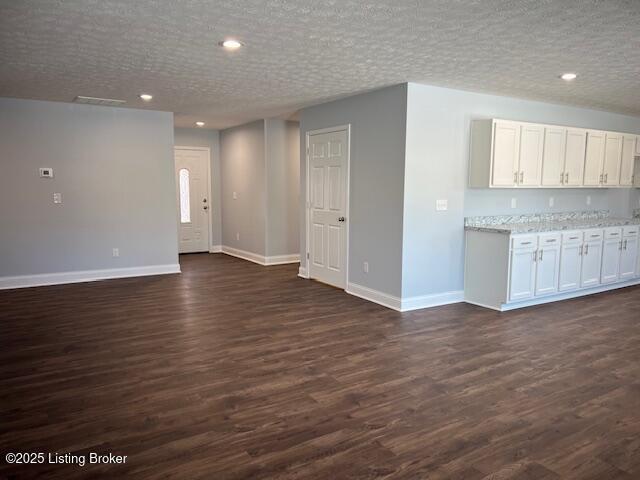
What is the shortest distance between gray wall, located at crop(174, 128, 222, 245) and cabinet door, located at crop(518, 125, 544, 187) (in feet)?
19.7

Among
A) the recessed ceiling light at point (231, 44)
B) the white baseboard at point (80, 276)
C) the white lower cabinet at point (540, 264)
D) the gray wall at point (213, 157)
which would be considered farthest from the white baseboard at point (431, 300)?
the gray wall at point (213, 157)

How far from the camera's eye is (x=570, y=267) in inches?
220

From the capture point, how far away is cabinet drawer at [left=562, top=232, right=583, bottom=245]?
546cm

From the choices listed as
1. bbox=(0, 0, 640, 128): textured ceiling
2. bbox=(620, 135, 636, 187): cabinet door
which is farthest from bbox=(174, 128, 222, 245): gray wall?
bbox=(620, 135, 636, 187): cabinet door

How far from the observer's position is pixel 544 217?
6230mm

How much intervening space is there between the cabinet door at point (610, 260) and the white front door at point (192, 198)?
22.9ft

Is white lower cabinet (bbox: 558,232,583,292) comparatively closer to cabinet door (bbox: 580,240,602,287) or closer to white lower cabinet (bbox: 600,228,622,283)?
cabinet door (bbox: 580,240,602,287)

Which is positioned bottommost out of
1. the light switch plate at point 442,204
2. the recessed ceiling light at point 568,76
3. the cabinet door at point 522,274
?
the cabinet door at point 522,274

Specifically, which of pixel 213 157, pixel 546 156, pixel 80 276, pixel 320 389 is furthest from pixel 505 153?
pixel 213 157

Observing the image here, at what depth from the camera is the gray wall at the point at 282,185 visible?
310 inches

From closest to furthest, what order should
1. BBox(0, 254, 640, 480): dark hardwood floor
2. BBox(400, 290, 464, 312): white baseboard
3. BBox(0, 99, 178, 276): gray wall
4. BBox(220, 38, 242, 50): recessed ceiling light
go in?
BBox(0, 254, 640, 480): dark hardwood floor → BBox(220, 38, 242, 50): recessed ceiling light → BBox(400, 290, 464, 312): white baseboard → BBox(0, 99, 178, 276): gray wall

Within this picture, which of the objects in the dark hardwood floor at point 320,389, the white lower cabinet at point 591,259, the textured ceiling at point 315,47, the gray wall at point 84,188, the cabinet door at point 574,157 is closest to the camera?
the dark hardwood floor at point 320,389

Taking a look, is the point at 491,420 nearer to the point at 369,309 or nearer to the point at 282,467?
the point at 282,467

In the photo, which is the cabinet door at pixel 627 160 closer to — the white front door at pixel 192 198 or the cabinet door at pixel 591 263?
the cabinet door at pixel 591 263
